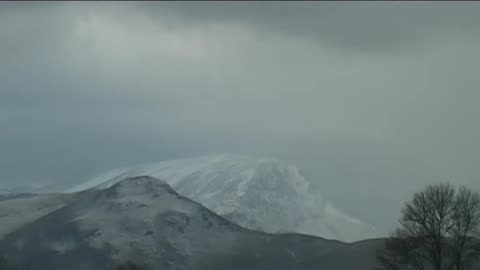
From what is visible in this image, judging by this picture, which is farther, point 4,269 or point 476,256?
point 4,269

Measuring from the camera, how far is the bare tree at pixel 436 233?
10500 cm

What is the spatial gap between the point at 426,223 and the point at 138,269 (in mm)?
57751

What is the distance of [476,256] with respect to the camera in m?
108

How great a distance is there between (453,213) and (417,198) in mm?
4548

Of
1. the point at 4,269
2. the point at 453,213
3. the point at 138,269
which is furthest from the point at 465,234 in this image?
the point at 4,269

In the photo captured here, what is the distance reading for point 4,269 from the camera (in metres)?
178

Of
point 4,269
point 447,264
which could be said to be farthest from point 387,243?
point 4,269

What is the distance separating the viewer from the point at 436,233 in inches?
4141

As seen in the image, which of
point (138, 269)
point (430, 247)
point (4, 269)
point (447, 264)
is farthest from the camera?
point (4, 269)

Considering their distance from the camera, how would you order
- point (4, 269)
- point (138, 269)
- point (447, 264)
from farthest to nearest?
point (4, 269), point (138, 269), point (447, 264)

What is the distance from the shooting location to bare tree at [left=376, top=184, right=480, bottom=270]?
10500 centimetres

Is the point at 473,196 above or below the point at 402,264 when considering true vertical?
above

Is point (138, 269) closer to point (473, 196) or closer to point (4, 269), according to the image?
point (4, 269)

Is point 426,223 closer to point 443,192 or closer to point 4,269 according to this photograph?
point 443,192
